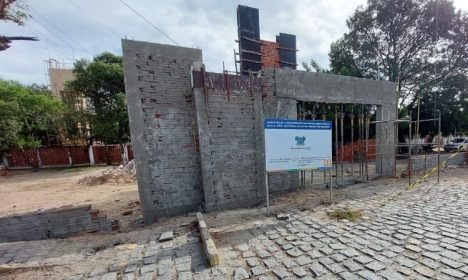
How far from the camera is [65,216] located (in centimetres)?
519

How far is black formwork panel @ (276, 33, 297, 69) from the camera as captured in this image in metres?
8.10

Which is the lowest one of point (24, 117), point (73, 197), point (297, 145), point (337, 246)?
point (73, 197)

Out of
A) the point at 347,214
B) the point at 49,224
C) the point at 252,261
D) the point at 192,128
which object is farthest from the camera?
the point at 192,128

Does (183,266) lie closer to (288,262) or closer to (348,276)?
(288,262)

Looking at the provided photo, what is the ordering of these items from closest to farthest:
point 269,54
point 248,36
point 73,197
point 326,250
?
point 326,250 → point 248,36 → point 269,54 → point 73,197

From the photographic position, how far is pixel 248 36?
7223mm

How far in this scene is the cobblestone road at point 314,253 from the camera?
9.66ft

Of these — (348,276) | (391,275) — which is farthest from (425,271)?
(348,276)

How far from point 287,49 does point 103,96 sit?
1811 centimetres

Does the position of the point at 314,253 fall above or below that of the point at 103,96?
below

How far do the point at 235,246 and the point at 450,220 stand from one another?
4.27 m

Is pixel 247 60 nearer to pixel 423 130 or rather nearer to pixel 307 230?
pixel 307 230

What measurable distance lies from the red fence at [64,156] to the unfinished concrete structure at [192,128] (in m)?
16.8

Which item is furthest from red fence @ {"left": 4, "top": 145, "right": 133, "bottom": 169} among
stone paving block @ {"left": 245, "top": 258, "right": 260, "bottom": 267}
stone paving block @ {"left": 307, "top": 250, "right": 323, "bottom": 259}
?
stone paving block @ {"left": 307, "top": 250, "right": 323, "bottom": 259}
